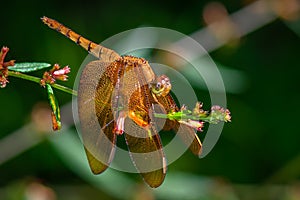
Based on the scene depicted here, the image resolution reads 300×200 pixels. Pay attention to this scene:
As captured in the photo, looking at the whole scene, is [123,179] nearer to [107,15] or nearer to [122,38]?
[122,38]

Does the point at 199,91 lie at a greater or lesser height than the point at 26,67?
lesser

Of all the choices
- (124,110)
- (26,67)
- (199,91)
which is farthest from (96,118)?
(199,91)

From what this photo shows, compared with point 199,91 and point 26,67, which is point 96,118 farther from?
point 199,91

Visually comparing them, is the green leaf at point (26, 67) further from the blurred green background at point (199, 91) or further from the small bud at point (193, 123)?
the blurred green background at point (199, 91)

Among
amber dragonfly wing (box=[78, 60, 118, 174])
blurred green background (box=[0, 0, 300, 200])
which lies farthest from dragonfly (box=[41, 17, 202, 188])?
blurred green background (box=[0, 0, 300, 200])

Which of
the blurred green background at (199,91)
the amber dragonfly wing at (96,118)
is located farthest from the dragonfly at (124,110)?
the blurred green background at (199,91)
